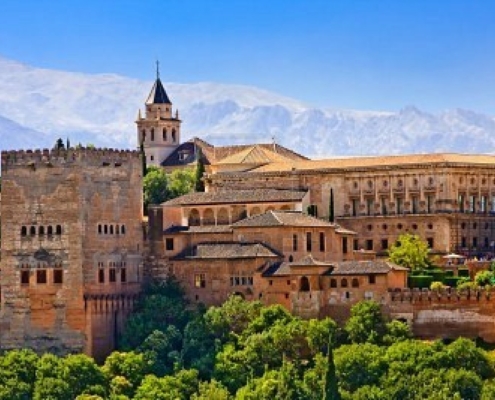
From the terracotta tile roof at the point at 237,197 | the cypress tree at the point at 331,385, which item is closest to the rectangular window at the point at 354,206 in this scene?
the terracotta tile roof at the point at 237,197

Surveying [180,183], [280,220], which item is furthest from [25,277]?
[180,183]

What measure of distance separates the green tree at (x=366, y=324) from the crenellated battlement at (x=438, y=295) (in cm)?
111

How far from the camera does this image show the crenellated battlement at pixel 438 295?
3140 inches

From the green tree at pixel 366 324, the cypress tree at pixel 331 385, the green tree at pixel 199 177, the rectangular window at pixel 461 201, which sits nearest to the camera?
the cypress tree at pixel 331 385

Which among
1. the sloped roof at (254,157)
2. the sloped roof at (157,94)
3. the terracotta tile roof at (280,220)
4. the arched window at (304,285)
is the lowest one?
the arched window at (304,285)

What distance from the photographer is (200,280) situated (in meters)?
84.9

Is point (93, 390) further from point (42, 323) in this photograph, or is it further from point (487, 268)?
point (487, 268)

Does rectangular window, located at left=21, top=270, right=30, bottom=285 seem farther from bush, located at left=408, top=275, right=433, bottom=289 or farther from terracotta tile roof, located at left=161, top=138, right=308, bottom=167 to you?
terracotta tile roof, located at left=161, top=138, right=308, bottom=167

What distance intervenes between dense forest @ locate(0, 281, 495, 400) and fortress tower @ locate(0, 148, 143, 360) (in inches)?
54.5

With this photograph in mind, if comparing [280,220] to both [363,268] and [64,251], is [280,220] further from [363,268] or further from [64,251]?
[64,251]

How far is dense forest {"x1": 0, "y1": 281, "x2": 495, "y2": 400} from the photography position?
7606cm

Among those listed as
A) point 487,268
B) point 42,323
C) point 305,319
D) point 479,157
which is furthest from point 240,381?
point 479,157

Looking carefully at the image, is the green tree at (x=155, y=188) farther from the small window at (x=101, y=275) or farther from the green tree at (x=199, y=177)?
the small window at (x=101, y=275)

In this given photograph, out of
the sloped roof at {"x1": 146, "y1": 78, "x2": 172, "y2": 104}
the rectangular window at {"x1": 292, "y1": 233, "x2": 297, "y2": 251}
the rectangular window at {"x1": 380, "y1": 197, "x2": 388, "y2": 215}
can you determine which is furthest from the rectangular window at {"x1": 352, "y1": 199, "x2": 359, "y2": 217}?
the sloped roof at {"x1": 146, "y1": 78, "x2": 172, "y2": 104}
